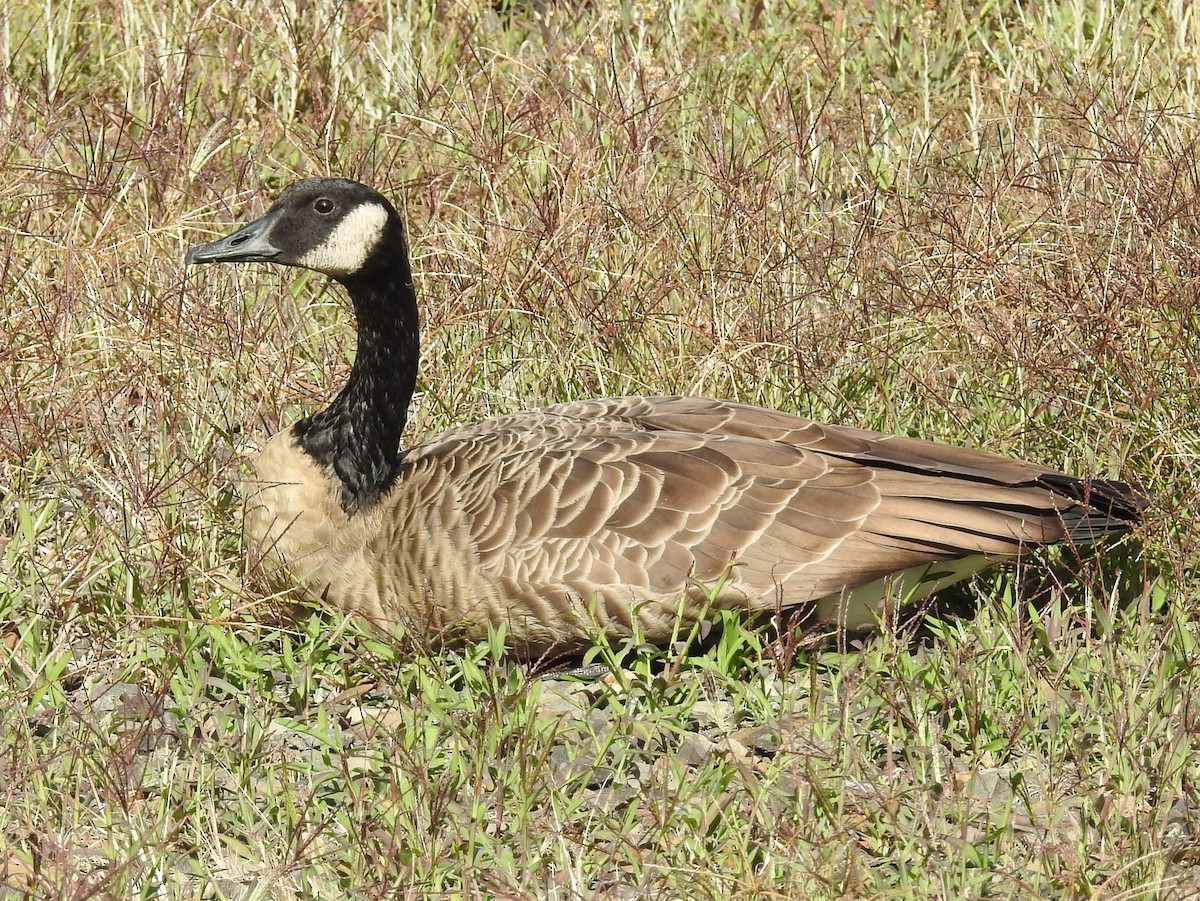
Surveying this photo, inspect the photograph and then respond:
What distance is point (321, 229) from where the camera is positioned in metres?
4.25

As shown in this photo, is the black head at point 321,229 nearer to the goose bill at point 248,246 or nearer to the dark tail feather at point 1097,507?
the goose bill at point 248,246

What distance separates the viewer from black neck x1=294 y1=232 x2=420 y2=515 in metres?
4.31

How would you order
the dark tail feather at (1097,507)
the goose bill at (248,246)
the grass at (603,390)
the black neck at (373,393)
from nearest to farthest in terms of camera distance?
the grass at (603,390) < the dark tail feather at (1097,507) < the goose bill at (248,246) < the black neck at (373,393)

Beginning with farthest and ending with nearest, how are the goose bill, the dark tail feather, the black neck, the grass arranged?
the black neck < the goose bill < the dark tail feather < the grass

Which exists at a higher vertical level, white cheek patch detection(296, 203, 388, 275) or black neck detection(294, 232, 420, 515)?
white cheek patch detection(296, 203, 388, 275)

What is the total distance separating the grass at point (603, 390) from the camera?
3.04 m

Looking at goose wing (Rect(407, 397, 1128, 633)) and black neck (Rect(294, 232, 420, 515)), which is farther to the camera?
black neck (Rect(294, 232, 420, 515))

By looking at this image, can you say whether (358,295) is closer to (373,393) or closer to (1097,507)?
(373,393)

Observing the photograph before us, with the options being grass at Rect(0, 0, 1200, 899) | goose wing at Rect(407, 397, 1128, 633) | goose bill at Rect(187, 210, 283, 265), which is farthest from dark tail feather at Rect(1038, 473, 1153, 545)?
goose bill at Rect(187, 210, 283, 265)

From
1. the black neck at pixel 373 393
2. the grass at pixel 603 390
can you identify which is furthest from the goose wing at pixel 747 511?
the black neck at pixel 373 393

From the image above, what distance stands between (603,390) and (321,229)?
110 cm

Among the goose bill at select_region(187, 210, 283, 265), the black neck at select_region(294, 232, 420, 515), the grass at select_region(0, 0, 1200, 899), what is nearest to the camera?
the grass at select_region(0, 0, 1200, 899)

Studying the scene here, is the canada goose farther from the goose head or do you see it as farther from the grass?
the grass

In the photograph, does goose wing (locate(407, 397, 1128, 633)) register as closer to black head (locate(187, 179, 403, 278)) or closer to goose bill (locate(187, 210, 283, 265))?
black head (locate(187, 179, 403, 278))
